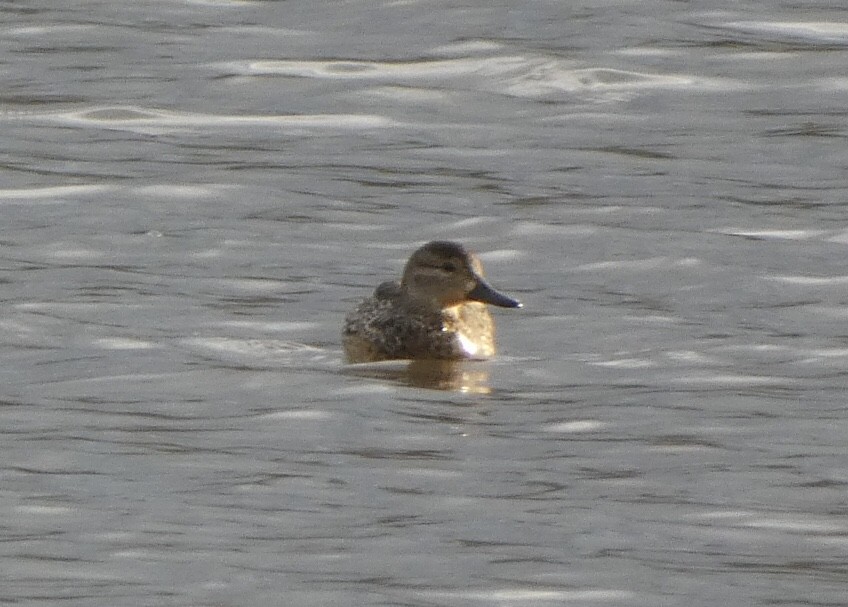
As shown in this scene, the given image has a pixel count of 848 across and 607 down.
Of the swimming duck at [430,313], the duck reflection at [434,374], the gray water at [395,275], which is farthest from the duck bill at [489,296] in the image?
the duck reflection at [434,374]

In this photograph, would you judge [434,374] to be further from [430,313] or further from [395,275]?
[395,275]

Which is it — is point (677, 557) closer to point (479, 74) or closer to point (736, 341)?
point (736, 341)

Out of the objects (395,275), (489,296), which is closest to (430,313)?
(489,296)

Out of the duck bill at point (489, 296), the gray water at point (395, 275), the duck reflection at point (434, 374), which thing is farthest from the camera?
the duck bill at point (489, 296)

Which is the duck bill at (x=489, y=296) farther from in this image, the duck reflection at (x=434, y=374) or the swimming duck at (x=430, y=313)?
the duck reflection at (x=434, y=374)

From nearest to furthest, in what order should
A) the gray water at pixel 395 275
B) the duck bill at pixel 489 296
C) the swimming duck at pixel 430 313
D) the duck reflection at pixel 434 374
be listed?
the gray water at pixel 395 275, the duck reflection at pixel 434 374, the swimming duck at pixel 430 313, the duck bill at pixel 489 296

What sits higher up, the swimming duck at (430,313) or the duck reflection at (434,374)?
the swimming duck at (430,313)

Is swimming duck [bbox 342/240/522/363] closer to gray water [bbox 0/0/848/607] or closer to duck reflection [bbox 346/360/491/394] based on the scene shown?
duck reflection [bbox 346/360/491/394]

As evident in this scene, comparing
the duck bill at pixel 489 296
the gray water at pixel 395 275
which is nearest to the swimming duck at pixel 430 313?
the duck bill at pixel 489 296

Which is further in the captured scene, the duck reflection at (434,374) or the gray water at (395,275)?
the duck reflection at (434,374)
